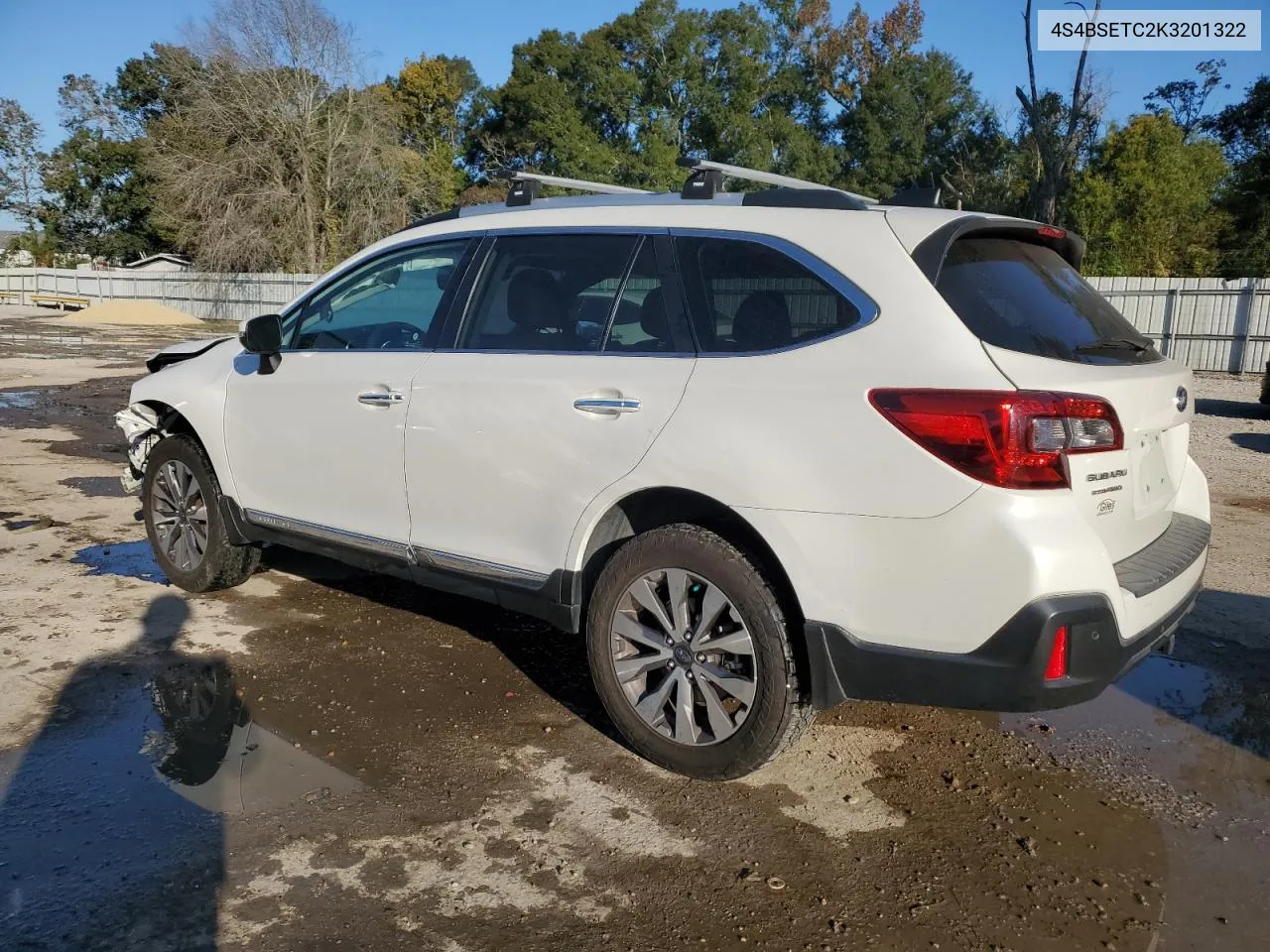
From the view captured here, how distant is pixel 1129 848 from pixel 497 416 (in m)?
2.56

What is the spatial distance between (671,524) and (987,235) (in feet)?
4.69

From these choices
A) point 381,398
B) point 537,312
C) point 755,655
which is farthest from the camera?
point 381,398

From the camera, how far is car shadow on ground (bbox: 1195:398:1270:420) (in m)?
14.1

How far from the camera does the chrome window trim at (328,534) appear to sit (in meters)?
4.33

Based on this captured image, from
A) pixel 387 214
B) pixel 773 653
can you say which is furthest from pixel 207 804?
pixel 387 214

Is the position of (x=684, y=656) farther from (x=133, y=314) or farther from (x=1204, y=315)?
(x=133, y=314)

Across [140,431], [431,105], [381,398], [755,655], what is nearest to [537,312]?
[381,398]

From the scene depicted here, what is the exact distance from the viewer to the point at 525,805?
3395 mm

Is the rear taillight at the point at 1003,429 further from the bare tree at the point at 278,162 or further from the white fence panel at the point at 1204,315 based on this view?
the bare tree at the point at 278,162

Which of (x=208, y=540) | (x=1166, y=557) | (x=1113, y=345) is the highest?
(x=1113, y=345)

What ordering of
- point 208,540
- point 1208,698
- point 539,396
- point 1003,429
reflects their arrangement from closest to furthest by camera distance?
point 1003,429
point 539,396
point 1208,698
point 208,540

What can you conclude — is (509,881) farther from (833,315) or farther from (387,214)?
(387,214)

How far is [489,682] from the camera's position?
4.45 m

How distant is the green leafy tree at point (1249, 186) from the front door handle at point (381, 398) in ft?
102
